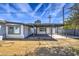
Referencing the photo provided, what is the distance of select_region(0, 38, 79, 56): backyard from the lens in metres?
6.91

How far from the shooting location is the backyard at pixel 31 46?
6.91 meters

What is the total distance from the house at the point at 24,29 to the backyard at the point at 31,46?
18 centimetres

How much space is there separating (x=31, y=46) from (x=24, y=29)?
0.48 meters

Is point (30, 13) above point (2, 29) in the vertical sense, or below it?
above

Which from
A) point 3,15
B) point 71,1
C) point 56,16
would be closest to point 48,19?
point 56,16

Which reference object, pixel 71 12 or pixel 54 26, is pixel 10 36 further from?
pixel 71 12

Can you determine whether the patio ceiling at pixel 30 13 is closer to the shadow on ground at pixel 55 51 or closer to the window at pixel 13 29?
the window at pixel 13 29

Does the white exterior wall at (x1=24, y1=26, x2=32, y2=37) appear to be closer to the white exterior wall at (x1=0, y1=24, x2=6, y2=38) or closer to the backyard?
the backyard

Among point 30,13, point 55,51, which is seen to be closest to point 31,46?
point 55,51

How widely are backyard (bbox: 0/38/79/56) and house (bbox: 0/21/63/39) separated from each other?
183 millimetres

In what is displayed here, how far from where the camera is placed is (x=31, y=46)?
6.95 metres

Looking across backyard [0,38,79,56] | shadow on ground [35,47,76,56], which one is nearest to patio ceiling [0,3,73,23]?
backyard [0,38,79,56]

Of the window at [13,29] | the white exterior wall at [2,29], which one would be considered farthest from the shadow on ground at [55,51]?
the white exterior wall at [2,29]

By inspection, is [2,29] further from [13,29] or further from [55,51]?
[55,51]
